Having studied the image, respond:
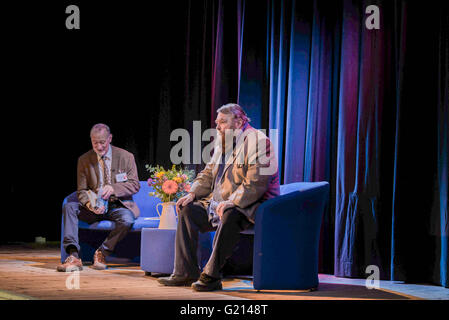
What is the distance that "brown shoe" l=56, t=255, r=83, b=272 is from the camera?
14.3ft

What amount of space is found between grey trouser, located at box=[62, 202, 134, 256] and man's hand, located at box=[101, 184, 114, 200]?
121 millimetres

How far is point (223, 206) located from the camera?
349cm

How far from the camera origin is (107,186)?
4.79 metres

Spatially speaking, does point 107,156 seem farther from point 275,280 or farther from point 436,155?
point 436,155

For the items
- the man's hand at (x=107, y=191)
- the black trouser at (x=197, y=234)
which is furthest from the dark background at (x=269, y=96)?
the man's hand at (x=107, y=191)

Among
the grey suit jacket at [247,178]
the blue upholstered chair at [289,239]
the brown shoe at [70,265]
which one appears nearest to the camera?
the blue upholstered chair at [289,239]

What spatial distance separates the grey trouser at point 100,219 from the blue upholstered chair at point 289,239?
158 cm

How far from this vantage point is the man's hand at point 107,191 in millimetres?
4742

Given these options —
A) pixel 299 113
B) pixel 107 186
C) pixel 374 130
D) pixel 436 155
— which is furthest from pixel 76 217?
pixel 436 155
